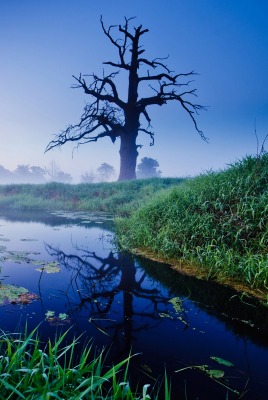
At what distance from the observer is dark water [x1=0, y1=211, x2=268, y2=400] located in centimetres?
244

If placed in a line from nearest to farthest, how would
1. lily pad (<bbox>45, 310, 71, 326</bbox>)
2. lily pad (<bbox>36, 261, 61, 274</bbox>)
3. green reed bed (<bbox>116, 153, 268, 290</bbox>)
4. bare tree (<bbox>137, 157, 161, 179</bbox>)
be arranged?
lily pad (<bbox>45, 310, 71, 326</bbox>), green reed bed (<bbox>116, 153, 268, 290</bbox>), lily pad (<bbox>36, 261, 61, 274</bbox>), bare tree (<bbox>137, 157, 161, 179</bbox>)

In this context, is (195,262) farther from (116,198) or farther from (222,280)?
(116,198)

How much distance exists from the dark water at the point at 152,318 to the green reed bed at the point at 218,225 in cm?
55

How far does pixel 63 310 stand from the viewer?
11.7 feet

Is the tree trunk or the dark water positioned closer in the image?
the dark water

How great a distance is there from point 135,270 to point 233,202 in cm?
283

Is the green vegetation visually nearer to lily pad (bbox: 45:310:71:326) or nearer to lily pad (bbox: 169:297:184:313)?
lily pad (bbox: 169:297:184:313)

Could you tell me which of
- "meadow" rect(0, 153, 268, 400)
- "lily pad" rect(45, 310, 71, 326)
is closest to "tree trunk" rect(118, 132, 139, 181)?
"meadow" rect(0, 153, 268, 400)

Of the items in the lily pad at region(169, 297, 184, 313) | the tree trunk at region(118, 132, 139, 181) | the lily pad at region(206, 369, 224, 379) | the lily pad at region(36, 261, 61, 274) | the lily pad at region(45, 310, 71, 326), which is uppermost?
the tree trunk at region(118, 132, 139, 181)

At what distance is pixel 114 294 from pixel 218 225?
9.33 feet

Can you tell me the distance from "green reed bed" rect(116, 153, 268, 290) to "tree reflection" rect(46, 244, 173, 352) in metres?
1.06

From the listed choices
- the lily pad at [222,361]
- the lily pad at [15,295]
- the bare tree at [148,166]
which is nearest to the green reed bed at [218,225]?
the lily pad at [222,361]

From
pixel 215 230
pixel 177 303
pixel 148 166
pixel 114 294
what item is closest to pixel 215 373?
pixel 177 303

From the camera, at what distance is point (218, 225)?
5.84 meters
